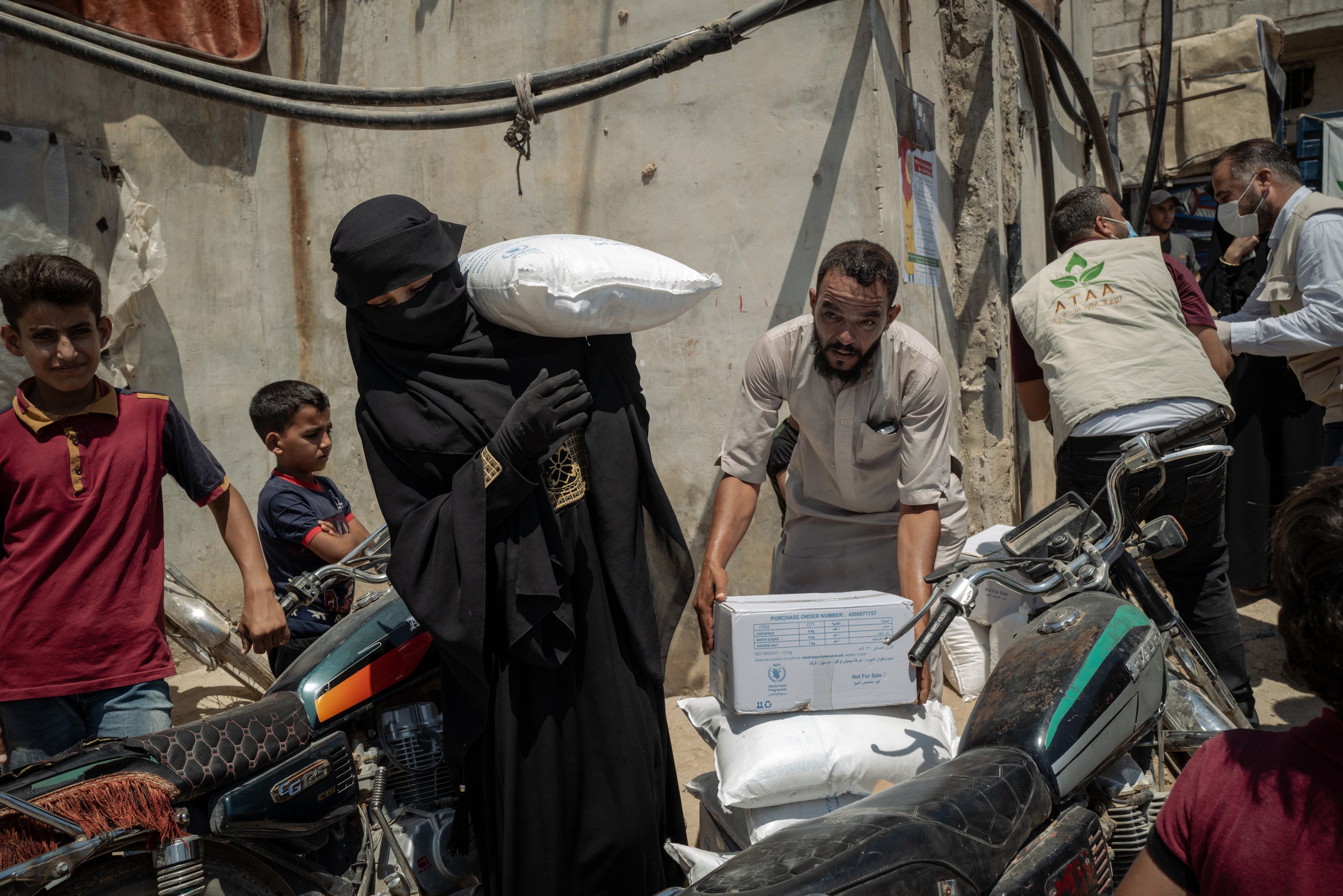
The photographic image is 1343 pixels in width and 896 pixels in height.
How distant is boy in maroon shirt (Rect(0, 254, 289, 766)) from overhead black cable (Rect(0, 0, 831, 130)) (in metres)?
0.94

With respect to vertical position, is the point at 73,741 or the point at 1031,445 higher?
the point at 1031,445

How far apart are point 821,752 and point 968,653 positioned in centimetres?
198

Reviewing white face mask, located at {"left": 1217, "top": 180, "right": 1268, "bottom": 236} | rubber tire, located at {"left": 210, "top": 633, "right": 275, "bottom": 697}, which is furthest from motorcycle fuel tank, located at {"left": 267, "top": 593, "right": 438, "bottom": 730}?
white face mask, located at {"left": 1217, "top": 180, "right": 1268, "bottom": 236}

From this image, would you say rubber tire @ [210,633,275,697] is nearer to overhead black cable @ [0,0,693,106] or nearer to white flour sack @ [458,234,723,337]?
overhead black cable @ [0,0,693,106]

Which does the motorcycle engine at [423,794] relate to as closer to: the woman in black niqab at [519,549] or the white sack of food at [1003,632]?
the woman in black niqab at [519,549]

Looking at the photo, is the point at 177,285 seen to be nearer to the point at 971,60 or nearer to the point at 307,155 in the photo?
the point at 307,155

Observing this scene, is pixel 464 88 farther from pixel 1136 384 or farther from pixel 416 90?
pixel 1136 384

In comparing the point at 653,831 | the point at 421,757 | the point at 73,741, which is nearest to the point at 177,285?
the point at 73,741

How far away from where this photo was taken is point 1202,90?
8836mm

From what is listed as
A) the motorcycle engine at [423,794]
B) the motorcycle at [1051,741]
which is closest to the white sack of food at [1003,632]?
the motorcycle at [1051,741]

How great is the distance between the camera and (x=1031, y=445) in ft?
17.5

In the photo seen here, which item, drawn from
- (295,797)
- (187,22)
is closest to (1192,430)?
(295,797)

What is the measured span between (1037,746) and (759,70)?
3307mm

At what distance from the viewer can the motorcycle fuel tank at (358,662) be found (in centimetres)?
233
